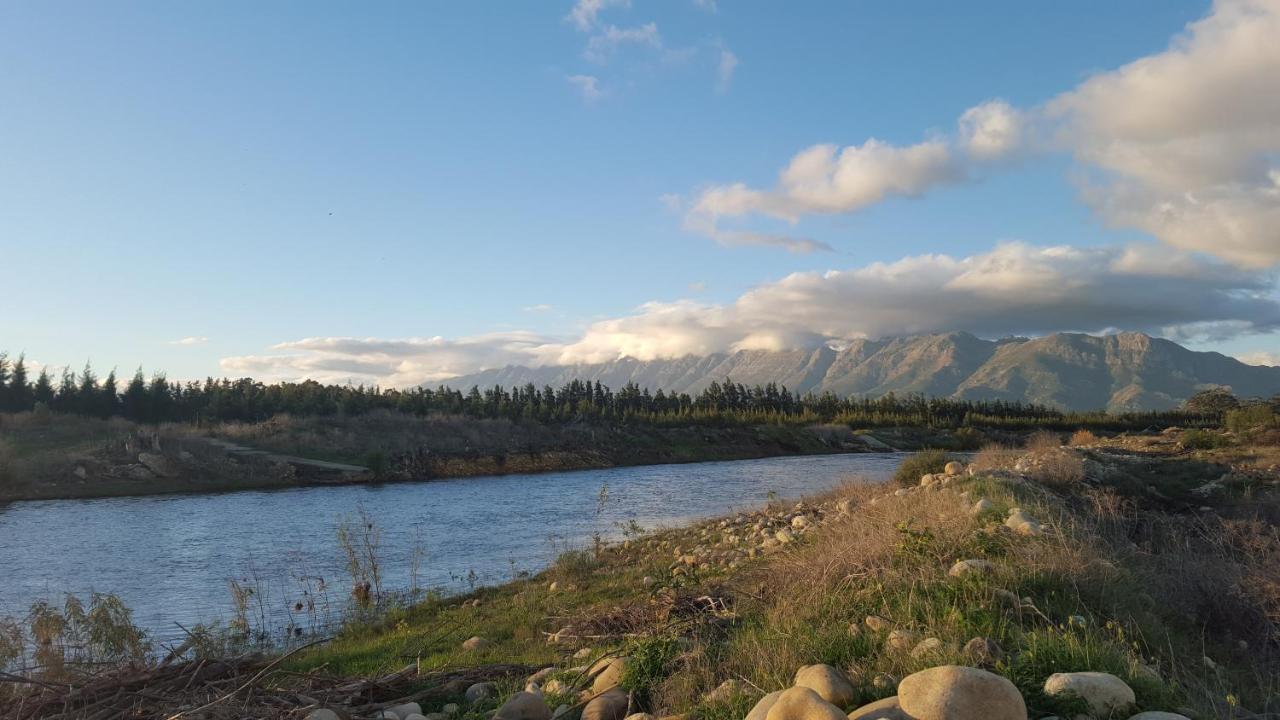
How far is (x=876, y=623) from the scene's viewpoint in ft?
24.0

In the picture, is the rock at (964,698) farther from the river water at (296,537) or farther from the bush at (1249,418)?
the bush at (1249,418)

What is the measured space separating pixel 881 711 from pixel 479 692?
4873mm

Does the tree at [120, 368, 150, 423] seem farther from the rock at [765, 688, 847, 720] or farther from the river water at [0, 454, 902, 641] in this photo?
the rock at [765, 688, 847, 720]

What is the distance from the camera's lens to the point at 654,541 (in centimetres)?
2291

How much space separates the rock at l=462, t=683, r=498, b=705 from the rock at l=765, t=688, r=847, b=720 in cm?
418

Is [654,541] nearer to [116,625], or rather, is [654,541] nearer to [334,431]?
[116,625]

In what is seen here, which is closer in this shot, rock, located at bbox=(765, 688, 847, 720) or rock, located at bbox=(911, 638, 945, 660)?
rock, located at bbox=(765, 688, 847, 720)

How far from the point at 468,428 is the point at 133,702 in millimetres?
78056

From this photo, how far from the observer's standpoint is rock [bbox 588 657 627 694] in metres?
7.57

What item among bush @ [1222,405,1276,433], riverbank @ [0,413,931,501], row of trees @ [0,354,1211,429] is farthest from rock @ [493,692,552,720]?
row of trees @ [0,354,1211,429]

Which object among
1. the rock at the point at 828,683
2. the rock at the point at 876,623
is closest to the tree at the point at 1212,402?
the rock at the point at 876,623

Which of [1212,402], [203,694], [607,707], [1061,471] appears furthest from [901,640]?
[1212,402]

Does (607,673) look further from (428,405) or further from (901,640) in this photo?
(428,405)

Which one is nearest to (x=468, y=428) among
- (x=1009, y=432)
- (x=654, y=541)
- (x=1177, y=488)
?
(x=654, y=541)
